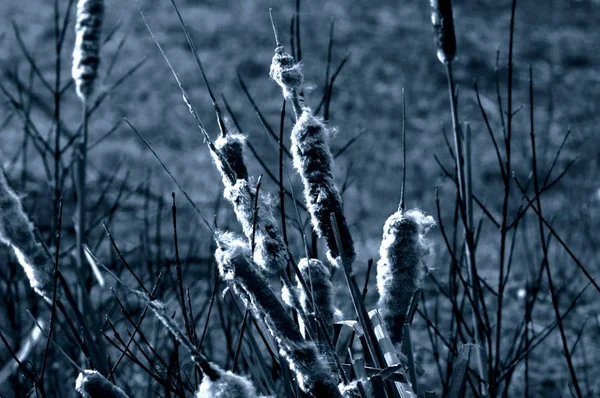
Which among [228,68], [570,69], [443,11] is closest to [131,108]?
[228,68]

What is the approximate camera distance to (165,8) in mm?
7488

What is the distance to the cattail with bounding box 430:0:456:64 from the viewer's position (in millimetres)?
1067

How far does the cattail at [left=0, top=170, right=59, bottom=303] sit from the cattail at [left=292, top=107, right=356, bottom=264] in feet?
0.99

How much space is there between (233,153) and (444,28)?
40 centimetres

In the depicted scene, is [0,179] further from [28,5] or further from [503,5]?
[503,5]

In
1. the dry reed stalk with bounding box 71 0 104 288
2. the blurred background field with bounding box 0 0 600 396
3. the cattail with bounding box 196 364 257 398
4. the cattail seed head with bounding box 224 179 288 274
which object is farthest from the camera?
the blurred background field with bounding box 0 0 600 396

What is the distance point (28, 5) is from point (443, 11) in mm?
6745

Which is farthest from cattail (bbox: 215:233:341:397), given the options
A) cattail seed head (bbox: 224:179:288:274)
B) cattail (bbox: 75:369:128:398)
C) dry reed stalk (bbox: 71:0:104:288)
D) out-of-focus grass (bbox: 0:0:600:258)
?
out-of-focus grass (bbox: 0:0:600:258)

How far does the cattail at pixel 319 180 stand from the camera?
866mm

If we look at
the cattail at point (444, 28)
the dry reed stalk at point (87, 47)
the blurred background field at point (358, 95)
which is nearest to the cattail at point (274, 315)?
the dry reed stalk at point (87, 47)

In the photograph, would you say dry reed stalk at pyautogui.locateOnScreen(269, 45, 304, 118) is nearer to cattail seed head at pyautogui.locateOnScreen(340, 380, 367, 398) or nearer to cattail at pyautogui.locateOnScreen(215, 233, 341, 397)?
cattail at pyautogui.locateOnScreen(215, 233, 341, 397)

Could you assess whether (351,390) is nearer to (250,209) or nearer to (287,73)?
(250,209)

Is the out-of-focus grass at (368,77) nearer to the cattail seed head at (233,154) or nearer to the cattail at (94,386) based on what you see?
the cattail seed head at (233,154)

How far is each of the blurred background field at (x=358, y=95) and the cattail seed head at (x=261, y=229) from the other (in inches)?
125
